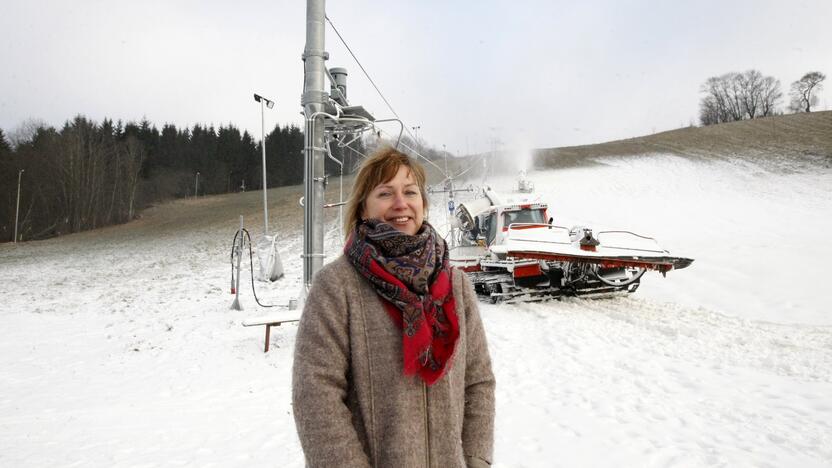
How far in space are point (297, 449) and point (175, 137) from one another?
3419 inches

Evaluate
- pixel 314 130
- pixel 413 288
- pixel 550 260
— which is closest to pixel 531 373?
pixel 550 260

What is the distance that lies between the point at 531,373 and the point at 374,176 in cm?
494

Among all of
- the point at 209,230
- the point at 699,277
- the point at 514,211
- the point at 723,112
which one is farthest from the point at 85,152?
the point at 723,112

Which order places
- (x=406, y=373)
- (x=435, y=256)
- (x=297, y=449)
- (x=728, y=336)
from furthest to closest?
1. (x=728, y=336)
2. (x=297, y=449)
3. (x=435, y=256)
4. (x=406, y=373)

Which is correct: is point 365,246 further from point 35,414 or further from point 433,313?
point 35,414

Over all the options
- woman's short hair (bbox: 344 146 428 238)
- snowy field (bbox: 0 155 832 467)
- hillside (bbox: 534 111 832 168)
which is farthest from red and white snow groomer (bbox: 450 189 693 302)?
hillside (bbox: 534 111 832 168)

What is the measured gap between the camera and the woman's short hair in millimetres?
1710

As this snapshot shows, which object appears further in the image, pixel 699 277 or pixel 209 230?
pixel 209 230

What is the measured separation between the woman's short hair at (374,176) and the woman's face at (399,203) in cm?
2

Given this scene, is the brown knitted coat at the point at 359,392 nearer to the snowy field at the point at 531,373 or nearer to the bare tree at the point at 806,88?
the snowy field at the point at 531,373

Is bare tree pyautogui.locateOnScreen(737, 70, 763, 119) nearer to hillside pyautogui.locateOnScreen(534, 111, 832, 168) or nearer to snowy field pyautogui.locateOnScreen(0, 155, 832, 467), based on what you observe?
hillside pyautogui.locateOnScreen(534, 111, 832, 168)

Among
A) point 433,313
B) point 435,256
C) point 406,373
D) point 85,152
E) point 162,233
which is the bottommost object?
point 162,233

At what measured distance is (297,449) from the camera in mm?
4062

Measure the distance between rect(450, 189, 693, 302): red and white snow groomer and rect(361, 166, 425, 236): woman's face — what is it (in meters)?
7.88
